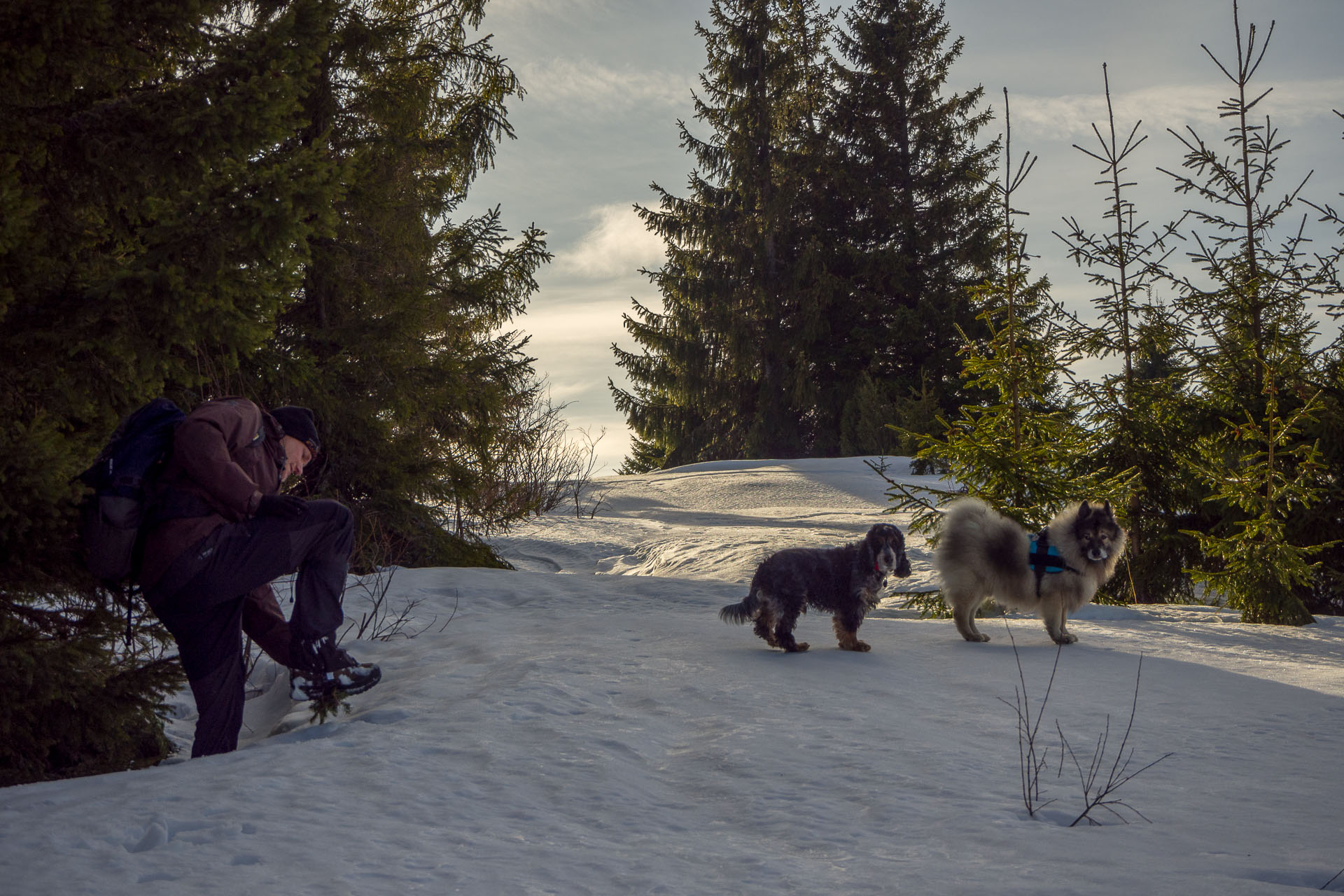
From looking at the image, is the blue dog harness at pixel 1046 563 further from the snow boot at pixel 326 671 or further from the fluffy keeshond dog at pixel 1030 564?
the snow boot at pixel 326 671

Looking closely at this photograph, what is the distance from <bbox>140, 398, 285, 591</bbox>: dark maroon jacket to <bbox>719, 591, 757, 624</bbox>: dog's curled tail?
3575mm

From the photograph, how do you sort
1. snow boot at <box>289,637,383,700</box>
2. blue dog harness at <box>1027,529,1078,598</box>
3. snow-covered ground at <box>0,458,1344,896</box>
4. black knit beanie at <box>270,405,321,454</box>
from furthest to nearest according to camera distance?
blue dog harness at <box>1027,529,1078,598</box>, black knit beanie at <box>270,405,321,454</box>, snow boot at <box>289,637,383,700</box>, snow-covered ground at <box>0,458,1344,896</box>

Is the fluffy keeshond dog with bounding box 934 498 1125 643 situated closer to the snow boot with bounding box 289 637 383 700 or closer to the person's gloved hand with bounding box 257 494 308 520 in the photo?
the snow boot with bounding box 289 637 383 700

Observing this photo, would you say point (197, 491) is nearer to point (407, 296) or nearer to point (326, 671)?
point (326, 671)

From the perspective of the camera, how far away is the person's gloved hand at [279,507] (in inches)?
167

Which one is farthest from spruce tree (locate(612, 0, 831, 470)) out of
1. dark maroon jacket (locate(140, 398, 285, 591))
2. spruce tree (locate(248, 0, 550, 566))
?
dark maroon jacket (locate(140, 398, 285, 591))

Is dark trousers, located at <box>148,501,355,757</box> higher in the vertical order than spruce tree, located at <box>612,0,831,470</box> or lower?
lower

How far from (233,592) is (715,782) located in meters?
2.29

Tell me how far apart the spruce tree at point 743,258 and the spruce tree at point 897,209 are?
4.28 feet

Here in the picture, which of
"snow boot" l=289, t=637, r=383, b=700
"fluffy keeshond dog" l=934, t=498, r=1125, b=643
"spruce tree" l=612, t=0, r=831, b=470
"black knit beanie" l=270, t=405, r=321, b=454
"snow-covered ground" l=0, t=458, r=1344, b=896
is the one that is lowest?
"snow-covered ground" l=0, t=458, r=1344, b=896

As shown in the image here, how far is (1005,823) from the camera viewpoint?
3244mm

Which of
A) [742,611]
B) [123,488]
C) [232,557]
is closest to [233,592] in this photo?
[232,557]

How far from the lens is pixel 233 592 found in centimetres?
420

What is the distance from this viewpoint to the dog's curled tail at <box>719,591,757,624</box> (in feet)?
22.1
